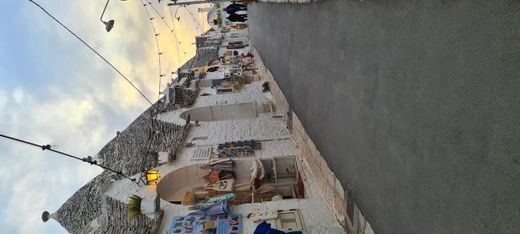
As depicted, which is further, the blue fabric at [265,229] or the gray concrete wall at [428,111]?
the blue fabric at [265,229]

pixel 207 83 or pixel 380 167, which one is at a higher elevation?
pixel 380 167

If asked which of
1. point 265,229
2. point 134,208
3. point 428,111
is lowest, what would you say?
point 265,229

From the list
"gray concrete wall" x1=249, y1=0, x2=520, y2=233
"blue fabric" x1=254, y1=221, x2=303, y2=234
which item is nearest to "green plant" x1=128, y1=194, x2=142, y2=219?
→ "blue fabric" x1=254, y1=221, x2=303, y2=234

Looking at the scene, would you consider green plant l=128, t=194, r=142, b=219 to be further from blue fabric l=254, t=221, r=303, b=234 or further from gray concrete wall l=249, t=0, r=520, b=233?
gray concrete wall l=249, t=0, r=520, b=233

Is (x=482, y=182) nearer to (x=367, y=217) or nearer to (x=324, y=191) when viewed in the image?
(x=367, y=217)

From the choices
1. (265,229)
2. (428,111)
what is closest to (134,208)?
(265,229)

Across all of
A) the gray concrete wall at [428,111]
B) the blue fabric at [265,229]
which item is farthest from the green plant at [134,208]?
the gray concrete wall at [428,111]

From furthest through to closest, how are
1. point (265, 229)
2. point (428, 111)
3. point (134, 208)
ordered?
point (134, 208) < point (265, 229) < point (428, 111)

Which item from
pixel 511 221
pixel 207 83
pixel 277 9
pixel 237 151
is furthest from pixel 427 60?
pixel 207 83

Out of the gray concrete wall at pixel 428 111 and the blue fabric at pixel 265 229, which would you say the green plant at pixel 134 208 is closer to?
the blue fabric at pixel 265 229

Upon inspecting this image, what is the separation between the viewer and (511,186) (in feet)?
10.8

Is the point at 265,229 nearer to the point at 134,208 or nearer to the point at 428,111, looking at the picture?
the point at 134,208

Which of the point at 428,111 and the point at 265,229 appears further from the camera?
the point at 265,229

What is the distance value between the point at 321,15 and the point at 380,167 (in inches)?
175
